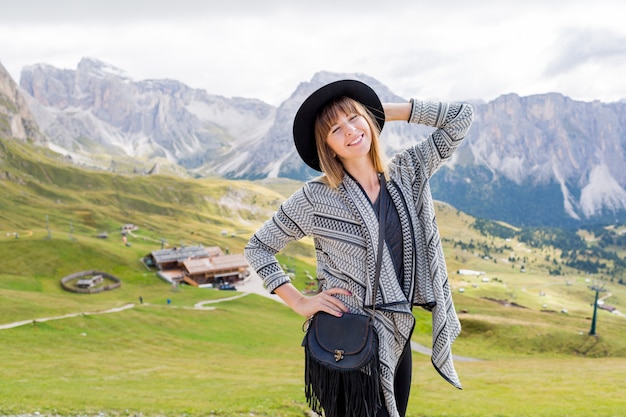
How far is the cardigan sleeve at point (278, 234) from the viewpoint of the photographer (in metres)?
4.96

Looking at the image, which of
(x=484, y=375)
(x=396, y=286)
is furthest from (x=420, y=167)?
(x=484, y=375)

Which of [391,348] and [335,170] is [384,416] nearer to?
[391,348]

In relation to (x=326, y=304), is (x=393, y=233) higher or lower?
higher

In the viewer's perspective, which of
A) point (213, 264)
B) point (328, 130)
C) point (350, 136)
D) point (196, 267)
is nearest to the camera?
point (350, 136)

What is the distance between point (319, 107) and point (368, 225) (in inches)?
55.1

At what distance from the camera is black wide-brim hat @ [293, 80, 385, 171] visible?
4832mm

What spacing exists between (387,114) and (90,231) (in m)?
141

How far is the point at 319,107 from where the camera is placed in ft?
16.1

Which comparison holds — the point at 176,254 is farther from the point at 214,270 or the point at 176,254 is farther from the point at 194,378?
the point at 194,378

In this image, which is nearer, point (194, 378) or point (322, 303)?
point (322, 303)

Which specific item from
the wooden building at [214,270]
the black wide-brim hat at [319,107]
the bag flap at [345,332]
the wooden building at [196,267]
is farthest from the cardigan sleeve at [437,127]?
the wooden building at [214,270]

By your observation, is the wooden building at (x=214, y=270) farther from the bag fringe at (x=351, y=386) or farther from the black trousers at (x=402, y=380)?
the bag fringe at (x=351, y=386)

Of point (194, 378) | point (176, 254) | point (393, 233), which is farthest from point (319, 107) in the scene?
point (176, 254)

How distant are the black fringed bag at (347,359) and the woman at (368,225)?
0.35ft
